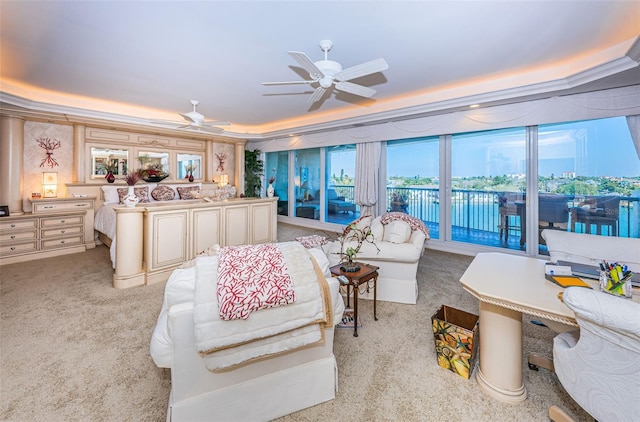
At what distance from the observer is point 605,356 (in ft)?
3.47

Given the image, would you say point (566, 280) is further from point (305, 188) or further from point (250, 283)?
point (305, 188)

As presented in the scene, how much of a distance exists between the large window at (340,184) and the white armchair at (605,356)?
214 inches

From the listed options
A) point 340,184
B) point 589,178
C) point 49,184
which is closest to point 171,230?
point 49,184

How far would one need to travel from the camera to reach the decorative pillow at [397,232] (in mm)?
3029

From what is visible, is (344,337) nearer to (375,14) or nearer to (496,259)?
(496,259)

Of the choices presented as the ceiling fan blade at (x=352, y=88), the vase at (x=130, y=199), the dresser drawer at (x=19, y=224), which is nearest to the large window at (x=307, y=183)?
the ceiling fan blade at (x=352, y=88)

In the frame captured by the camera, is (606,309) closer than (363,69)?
Yes

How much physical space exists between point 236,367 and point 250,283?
0.47 meters

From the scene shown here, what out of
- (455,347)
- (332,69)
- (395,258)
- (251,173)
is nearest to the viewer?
(455,347)

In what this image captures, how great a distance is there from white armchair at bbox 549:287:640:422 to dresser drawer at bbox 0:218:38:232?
21.8ft

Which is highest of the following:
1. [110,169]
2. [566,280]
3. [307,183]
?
[110,169]

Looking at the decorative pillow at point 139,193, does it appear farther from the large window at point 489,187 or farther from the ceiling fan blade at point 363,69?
the large window at point 489,187

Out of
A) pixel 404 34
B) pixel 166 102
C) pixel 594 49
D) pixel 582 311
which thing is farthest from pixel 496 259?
pixel 166 102

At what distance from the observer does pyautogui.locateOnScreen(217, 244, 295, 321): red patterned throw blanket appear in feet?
3.90
